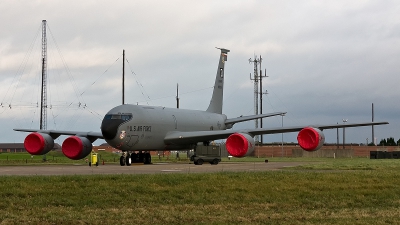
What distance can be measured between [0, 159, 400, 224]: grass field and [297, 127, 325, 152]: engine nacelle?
10.9 m

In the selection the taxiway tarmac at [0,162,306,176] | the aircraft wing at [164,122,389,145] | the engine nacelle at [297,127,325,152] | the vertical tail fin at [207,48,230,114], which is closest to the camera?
the taxiway tarmac at [0,162,306,176]

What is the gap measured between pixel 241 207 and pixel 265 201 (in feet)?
5.79

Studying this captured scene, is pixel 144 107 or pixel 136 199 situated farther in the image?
pixel 144 107

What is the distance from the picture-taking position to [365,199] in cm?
2242

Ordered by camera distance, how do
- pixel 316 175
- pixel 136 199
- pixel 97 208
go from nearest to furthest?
pixel 97 208 → pixel 136 199 → pixel 316 175

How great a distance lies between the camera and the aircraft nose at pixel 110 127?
41091 mm

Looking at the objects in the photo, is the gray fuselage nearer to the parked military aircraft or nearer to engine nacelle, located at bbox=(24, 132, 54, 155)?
the parked military aircraft

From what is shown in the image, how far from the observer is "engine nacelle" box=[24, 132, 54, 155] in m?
42.9

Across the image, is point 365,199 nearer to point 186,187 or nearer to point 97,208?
point 186,187

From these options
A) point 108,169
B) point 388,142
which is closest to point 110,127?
point 108,169

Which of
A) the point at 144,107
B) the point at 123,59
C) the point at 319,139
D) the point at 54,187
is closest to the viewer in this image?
the point at 54,187

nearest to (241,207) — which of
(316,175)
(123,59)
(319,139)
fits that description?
(316,175)

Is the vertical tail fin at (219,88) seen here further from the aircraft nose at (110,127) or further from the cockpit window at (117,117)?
the aircraft nose at (110,127)

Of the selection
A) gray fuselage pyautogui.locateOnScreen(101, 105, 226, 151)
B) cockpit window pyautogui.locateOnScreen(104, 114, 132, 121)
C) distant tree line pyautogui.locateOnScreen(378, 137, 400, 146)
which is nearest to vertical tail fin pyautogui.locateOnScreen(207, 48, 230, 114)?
gray fuselage pyautogui.locateOnScreen(101, 105, 226, 151)
